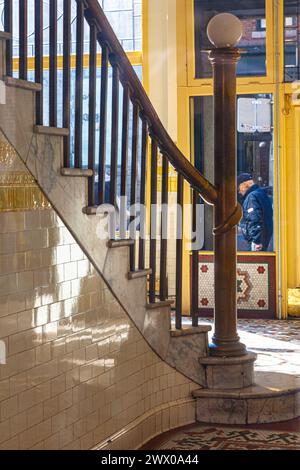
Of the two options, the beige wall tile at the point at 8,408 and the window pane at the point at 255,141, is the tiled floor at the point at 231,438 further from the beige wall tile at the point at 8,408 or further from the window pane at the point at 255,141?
the window pane at the point at 255,141

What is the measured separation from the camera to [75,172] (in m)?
3.71

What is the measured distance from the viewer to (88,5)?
3.87 m

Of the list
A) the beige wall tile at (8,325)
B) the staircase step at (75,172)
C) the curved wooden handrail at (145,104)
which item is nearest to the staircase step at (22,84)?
the staircase step at (75,172)

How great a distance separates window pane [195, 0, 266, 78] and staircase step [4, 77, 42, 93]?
510 centimetres

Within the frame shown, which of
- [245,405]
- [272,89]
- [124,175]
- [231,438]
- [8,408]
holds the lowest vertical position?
[231,438]

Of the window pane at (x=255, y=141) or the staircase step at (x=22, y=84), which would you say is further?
the window pane at (x=255, y=141)

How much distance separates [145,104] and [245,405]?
174 cm

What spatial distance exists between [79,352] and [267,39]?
5.27 metres

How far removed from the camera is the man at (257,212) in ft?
27.4

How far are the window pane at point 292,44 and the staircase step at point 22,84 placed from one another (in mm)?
5155

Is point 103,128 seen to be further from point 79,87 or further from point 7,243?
point 7,243

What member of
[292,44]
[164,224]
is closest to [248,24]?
[292,44]

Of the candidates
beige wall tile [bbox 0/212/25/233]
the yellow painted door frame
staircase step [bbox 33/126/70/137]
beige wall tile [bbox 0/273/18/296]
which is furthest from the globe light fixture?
the yellow painted door frame

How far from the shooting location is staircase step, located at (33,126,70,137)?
3.44 m
